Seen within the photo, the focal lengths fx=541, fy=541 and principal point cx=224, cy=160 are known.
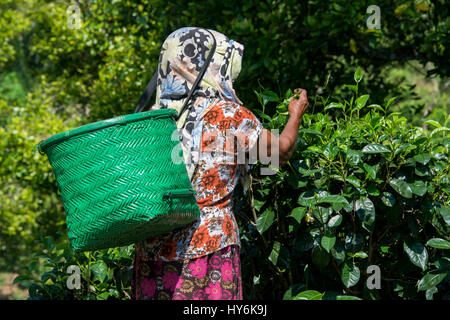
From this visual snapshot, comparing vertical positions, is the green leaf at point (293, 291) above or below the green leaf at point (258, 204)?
Answer: below

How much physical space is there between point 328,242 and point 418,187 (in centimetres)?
40

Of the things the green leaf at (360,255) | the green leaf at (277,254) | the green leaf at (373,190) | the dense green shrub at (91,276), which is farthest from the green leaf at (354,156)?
the dense green shrub at (91,276)

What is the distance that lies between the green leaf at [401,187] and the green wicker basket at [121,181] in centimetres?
82

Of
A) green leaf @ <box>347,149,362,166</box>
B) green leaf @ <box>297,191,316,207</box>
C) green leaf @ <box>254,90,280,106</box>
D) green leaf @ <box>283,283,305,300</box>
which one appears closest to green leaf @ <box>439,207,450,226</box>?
green leaf @ <box>347,149,362,166</box>

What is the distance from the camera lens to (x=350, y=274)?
7.06 ft

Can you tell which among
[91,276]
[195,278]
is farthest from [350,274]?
[91,276]

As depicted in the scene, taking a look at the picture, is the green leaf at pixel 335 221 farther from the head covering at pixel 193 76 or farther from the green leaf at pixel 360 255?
the head covering at pixel 193 76

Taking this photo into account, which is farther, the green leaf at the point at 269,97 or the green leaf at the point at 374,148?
the green leaf at the point at 269,97

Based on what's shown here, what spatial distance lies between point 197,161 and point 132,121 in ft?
0.95

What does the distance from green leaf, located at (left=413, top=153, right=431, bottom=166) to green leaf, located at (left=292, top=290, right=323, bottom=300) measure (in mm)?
651

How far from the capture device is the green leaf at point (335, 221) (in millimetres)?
2074

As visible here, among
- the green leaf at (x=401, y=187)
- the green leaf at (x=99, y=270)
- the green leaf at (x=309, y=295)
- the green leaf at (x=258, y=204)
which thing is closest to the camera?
the green leaf at (x=401, y=187)

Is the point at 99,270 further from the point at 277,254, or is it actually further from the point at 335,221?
the point at 335,221

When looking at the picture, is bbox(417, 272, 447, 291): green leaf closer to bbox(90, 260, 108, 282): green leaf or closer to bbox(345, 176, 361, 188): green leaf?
bbox(345, 176, 361, 188): green leaf
